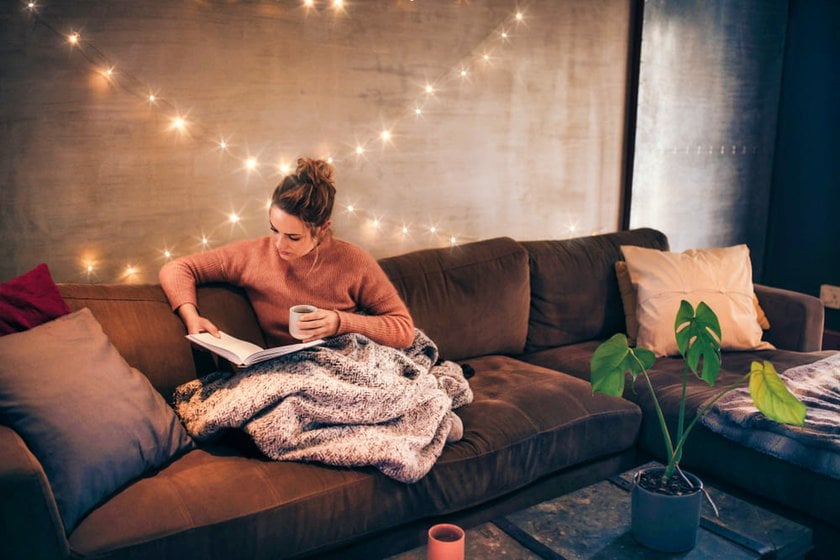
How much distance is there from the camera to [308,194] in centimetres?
201

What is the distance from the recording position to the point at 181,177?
236cm

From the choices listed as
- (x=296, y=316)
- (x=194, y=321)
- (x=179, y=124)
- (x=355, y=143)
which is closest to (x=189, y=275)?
(x=194, y=321)

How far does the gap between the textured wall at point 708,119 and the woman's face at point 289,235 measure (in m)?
1.93

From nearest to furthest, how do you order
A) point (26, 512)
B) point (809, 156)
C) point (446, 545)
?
point (446, 545) → point (26, 512) → point (809, 156)

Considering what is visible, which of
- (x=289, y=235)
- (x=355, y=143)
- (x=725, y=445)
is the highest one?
(x=355, y=143)

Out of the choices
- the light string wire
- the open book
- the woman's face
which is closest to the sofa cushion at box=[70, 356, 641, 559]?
the open book

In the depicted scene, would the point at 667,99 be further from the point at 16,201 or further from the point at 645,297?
the point at 16,201

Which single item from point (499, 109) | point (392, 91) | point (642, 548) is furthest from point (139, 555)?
point (499, 109)

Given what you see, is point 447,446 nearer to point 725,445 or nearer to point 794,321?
point 725,445

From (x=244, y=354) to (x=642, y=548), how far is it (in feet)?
3.29

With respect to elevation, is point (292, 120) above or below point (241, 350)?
above

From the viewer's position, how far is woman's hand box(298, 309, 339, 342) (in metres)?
1.90

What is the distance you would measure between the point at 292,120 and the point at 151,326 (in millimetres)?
917

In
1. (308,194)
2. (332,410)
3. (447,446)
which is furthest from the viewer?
(308,194)
